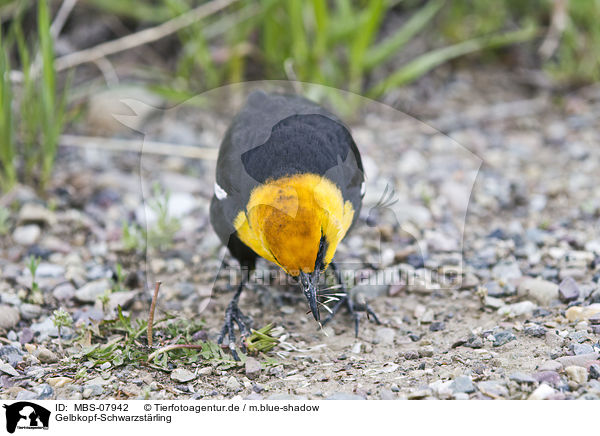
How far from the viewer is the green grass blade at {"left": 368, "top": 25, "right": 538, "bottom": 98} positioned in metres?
6.59

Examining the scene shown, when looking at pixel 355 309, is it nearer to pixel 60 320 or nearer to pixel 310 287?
pixel 310 287

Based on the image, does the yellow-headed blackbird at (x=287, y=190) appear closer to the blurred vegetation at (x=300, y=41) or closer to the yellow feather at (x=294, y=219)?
the yellow feather at (x=294, y=219)

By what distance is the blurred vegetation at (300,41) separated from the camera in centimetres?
646

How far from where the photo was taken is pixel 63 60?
6262 millimetres

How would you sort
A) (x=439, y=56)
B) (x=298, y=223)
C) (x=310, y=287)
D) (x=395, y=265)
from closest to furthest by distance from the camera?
(x=298, y=223) < (x=310, y=287) < (x=395, y=265) < (x=439, y=56)

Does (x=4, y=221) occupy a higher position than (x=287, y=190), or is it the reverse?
(x=4, y=221)

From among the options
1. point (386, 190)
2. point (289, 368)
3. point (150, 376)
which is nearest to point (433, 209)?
point (386, 190)

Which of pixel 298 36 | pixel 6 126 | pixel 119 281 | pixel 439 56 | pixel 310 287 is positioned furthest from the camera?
pixel 439 56

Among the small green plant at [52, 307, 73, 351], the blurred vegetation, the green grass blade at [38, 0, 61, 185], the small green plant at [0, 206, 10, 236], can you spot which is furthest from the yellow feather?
the blurred vegetation

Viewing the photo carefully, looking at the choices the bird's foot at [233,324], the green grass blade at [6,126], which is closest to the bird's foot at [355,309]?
the bird's foot at [233,324]

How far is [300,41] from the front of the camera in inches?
255

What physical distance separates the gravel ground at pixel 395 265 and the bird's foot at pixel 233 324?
109 mm

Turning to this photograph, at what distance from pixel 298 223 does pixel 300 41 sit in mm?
3614
